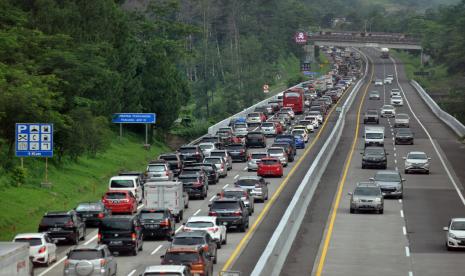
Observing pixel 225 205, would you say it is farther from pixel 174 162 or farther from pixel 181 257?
pixel 174 162

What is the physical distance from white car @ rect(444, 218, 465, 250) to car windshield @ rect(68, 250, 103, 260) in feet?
45.8

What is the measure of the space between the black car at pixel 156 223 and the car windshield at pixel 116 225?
157 inches

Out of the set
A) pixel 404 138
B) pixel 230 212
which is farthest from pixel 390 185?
pixel 404 138

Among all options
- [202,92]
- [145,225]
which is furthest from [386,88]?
[145,225]

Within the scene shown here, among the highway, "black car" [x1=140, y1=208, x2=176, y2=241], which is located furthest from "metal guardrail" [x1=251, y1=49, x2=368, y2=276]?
"black car" [x1=140, y1=208, x2=176, y2=241]

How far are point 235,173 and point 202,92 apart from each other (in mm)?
99933

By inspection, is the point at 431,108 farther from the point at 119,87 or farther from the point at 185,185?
the point at 185,185

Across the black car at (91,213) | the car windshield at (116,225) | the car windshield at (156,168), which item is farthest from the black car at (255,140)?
the car windshield at (116,225)

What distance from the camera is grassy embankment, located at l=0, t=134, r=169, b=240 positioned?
53875 millimetres

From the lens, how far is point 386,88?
608ft

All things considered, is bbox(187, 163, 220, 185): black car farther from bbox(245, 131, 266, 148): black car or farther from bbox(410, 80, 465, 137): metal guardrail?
bbox(410, 80, 465, 137): metal guardrail

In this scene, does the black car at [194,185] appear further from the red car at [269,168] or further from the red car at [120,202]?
the red car at [269,168]

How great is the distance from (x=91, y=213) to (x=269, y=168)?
21.4 m

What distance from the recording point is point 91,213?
52.1 metres
